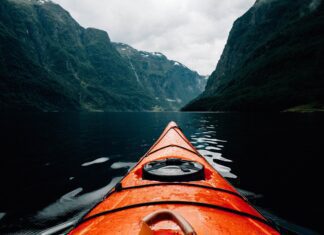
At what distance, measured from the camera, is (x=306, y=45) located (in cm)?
14575

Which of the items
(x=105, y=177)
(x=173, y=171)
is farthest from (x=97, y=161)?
(x=173, y=171)

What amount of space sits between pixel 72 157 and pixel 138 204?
38.7ft

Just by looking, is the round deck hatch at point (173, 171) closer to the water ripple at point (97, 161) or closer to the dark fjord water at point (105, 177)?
the dark fjord water at point (105, 177)

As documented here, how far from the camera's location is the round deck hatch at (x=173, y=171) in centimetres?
454

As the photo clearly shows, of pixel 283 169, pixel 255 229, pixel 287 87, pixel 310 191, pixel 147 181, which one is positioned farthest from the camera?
pixel 287 87

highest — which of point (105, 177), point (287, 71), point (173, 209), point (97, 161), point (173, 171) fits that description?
point (287, 71)

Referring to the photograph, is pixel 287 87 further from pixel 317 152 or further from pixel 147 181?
pixel 147 181

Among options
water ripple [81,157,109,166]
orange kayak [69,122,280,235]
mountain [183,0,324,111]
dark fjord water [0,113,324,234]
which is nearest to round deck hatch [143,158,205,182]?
orange kayak [69,122,280,235]

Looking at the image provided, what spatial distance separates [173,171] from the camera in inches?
194

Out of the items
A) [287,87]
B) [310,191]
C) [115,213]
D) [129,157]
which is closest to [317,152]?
[310,191]

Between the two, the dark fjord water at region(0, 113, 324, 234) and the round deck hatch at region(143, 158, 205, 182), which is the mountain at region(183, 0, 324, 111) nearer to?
the dark fjord water at region(0, 113, 324, 234)

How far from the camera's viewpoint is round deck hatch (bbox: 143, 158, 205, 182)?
4543mm

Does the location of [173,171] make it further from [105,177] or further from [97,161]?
[97,161]

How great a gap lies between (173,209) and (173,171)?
1.52 metres
